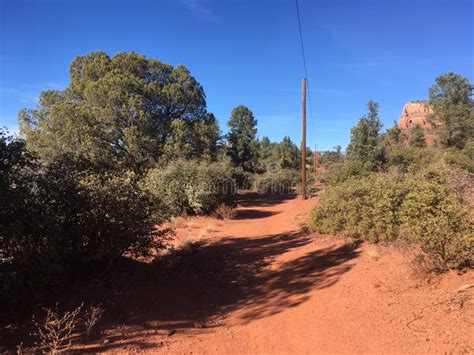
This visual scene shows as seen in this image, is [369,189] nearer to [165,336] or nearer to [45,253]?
[165,336]

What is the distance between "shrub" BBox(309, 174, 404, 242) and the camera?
872 centimetres

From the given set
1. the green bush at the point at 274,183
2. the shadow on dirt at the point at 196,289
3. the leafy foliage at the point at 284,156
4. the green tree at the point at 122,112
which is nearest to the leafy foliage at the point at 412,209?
the shadow on dirt at the point at 196,289

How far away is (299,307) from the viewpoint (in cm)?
613

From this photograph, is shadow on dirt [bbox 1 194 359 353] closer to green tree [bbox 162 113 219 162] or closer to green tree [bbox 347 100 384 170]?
green tree [bbox 162 113 219 162]

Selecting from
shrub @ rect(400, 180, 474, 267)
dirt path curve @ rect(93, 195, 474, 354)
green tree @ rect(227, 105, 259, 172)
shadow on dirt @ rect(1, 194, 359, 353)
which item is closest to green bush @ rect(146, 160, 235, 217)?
shadow on dirt @ rect(1, 194, 359, 353)

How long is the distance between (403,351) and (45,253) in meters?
5.39

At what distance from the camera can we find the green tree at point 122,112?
21250mm

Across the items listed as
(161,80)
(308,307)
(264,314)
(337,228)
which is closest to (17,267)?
(264,314)

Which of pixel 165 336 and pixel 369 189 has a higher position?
pixel 369 189

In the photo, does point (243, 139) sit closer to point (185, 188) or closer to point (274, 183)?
point (274, 183)

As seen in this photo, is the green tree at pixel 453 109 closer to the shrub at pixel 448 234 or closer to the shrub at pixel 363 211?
the shrub at pixel 363 211

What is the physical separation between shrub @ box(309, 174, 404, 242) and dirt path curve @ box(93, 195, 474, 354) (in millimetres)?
506

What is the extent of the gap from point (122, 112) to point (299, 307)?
A: 18737mm

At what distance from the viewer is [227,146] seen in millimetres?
34125
